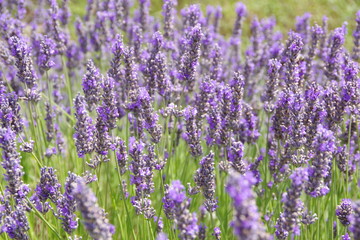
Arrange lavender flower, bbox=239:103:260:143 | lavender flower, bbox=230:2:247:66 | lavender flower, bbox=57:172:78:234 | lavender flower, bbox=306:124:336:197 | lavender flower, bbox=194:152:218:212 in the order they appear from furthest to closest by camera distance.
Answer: lavender flower, bbox=230:2:247:66 < lavender flower, bbox=239:103:260:143 < lavender flower, bbox=194:152:218:212 < lavender flower, bbox=57:172:78:234 < lavender flower, bbox=306:124:336:197

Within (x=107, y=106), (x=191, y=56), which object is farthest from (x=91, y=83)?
(x=191, y=56)

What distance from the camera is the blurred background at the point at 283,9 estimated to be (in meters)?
11.6

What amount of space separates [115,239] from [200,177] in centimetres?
119

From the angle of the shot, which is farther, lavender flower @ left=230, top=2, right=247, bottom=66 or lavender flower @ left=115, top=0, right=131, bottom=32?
lavender flower @ left=230, top=2, right=247, bottom=66

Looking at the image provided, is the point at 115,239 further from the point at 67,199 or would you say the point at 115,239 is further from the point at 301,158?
the point at 301,158

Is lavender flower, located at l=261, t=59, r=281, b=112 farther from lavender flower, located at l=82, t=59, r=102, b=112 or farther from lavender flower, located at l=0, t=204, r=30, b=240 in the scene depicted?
lavender flower, located at l=0, t=204, r=30, b=240

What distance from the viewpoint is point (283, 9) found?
12.4 metres

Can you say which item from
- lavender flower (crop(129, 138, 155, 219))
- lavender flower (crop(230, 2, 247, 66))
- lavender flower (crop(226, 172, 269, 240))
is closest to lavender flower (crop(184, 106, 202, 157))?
lavender flower (crop(129, 138, 155, 219))

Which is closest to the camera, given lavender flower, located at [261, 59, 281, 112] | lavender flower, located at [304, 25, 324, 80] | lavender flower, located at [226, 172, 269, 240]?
lavender flower, located at [226, 172, 269, 240]

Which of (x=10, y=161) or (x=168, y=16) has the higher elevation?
(x=168, y=16)

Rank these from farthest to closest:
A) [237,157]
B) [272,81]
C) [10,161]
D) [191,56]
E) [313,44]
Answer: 1. [313,44]
2. [272,81]
3. [191,56]
4. [237,157]
5. [10,161]

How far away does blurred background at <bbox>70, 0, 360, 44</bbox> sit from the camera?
11.6 meters

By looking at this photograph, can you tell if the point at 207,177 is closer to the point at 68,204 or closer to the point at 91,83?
the point at 68,204

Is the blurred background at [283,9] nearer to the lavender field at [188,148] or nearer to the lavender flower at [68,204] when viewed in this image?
the lavender field at [188,148]
